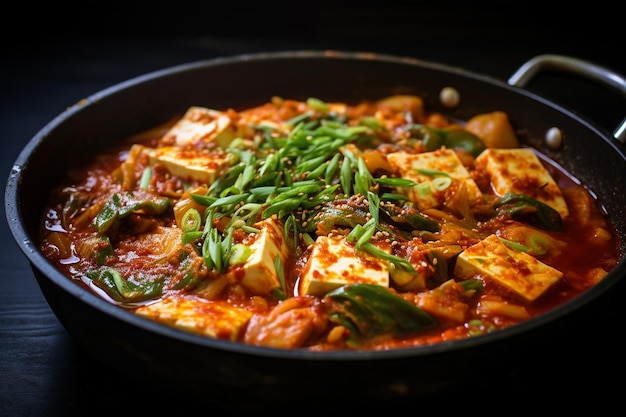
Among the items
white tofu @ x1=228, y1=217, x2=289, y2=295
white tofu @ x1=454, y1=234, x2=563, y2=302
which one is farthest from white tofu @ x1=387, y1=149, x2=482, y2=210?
white tofu @ x1=228, y1=217, x2=289, y2=295

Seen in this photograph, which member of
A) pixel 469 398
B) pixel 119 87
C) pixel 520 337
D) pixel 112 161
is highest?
pixel 520 337

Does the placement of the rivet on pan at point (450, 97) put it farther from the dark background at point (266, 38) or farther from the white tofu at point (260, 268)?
the white tofu at point (260, 268)

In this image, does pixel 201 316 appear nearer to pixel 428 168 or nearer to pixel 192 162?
pixel 192 162

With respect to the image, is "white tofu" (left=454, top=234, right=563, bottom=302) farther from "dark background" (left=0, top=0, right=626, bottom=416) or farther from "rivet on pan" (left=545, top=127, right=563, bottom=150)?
"dark background" (left=0, top=0, right=626, bottom=416)

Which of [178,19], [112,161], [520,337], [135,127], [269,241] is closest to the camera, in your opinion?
[520,337]

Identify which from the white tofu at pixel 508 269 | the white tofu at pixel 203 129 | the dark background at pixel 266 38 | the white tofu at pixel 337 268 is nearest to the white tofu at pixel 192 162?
the white tofu at pixel 203 129

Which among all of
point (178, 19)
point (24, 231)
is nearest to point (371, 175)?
point (24, 231)

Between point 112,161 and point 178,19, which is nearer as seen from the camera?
point 112,161

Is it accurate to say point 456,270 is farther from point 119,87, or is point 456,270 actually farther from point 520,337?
point 119,87
